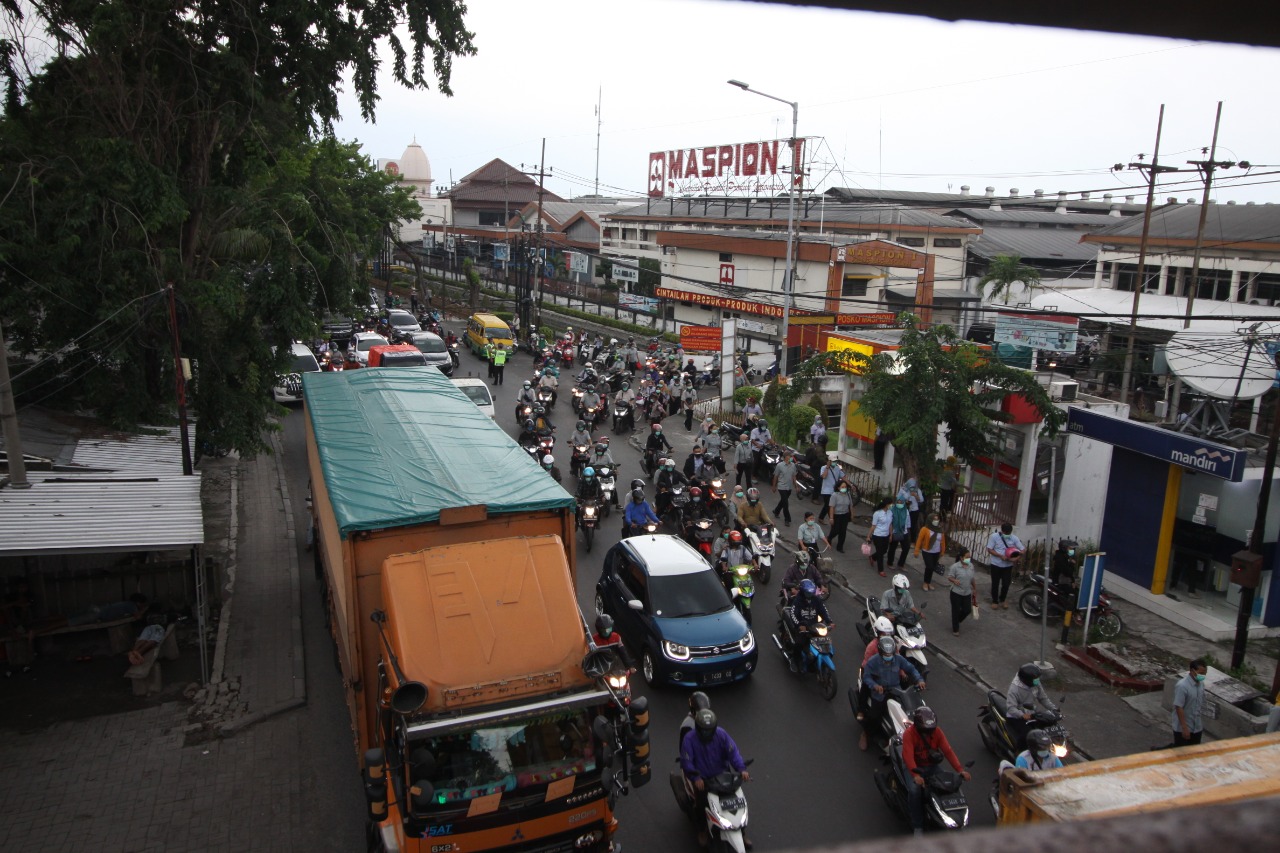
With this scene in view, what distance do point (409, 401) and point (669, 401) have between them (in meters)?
15.7

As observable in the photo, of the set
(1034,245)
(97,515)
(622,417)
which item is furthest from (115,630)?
(1034,245)

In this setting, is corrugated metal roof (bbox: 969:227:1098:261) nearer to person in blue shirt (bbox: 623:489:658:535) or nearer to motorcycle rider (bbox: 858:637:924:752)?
person in blue shirt (bbox: 623:489:658:535)

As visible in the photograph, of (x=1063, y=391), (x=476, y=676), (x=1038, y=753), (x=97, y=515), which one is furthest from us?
(x=1063, y=391)

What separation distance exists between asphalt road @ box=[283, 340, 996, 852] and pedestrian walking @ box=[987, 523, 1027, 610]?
4.08 ft

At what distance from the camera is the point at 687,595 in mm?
11547

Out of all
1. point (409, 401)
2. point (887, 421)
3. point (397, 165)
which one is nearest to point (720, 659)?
point (409, 401)

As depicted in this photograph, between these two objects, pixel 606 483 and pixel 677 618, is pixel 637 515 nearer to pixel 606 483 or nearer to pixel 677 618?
pixel 606 483

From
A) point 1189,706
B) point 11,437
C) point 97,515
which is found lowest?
point 1189,706

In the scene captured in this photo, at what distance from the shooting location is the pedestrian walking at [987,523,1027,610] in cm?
1371

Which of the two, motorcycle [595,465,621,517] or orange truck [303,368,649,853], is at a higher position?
orange truck [303,368,649,853]

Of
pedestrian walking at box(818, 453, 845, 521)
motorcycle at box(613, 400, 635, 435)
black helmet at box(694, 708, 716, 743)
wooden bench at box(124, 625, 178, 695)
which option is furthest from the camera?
motorcycle at box(613, 400, 635, 435)

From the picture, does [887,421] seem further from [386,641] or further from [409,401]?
Answer: [386,641]

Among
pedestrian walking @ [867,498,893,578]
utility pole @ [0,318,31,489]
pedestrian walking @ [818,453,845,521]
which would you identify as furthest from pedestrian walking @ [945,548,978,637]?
utility pole @ [0,318,31,489]

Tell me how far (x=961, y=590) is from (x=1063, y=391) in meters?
5.88
